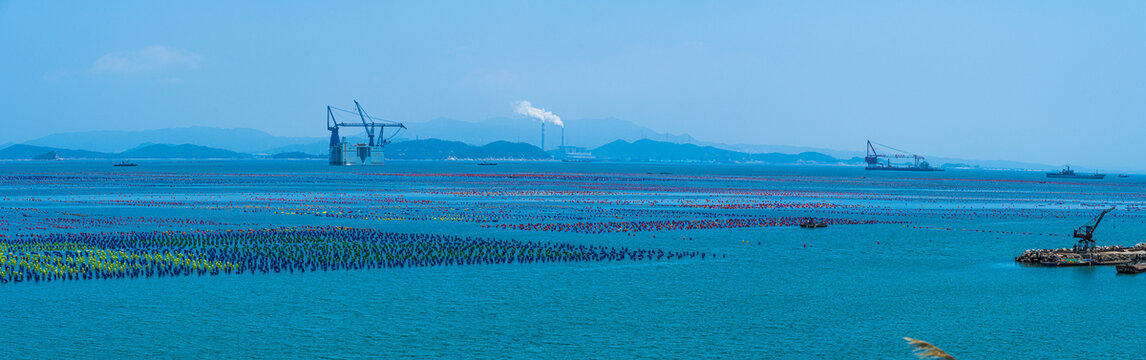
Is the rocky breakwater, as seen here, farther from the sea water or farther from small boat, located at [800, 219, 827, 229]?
small boat, located at [800, 219, 827, 229]

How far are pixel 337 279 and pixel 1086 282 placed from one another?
34.8 meters

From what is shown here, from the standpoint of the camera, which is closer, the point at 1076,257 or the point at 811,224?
the point at 1076,257

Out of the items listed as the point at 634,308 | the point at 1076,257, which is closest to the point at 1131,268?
the point at 1076,257

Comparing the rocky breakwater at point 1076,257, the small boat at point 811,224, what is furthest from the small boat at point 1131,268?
the small boat at point 811,224

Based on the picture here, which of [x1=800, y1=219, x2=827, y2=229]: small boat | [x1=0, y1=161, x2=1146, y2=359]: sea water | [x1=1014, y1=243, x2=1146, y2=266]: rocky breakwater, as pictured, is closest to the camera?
[x1=0, y1=161, x2=1146, y2=359]: sea water

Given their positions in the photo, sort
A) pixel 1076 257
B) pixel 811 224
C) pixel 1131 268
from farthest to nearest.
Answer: pixel 811 224, pixel 1076 257, pixel 1131 268

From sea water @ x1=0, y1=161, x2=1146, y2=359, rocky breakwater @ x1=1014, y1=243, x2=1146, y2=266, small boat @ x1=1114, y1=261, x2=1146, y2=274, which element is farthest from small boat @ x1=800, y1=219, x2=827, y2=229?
small boat @ x1=1114, y1=261, x2=1146, y2=274

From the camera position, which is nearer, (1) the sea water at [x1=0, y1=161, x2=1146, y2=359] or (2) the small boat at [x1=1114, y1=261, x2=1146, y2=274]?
(1) the sea water at [x1=0, y1=161, x2=1146, y2=359]

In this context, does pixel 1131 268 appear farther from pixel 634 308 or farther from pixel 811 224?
pixel 634 308


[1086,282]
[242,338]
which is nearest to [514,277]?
[242,338]

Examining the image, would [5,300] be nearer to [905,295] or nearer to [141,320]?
[141,320]

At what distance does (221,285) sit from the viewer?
41156mm

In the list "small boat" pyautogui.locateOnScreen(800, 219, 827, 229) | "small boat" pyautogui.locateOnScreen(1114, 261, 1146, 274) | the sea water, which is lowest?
the sea water

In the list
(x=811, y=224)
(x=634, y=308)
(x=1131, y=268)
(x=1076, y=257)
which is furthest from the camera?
(x=811, y=224)
